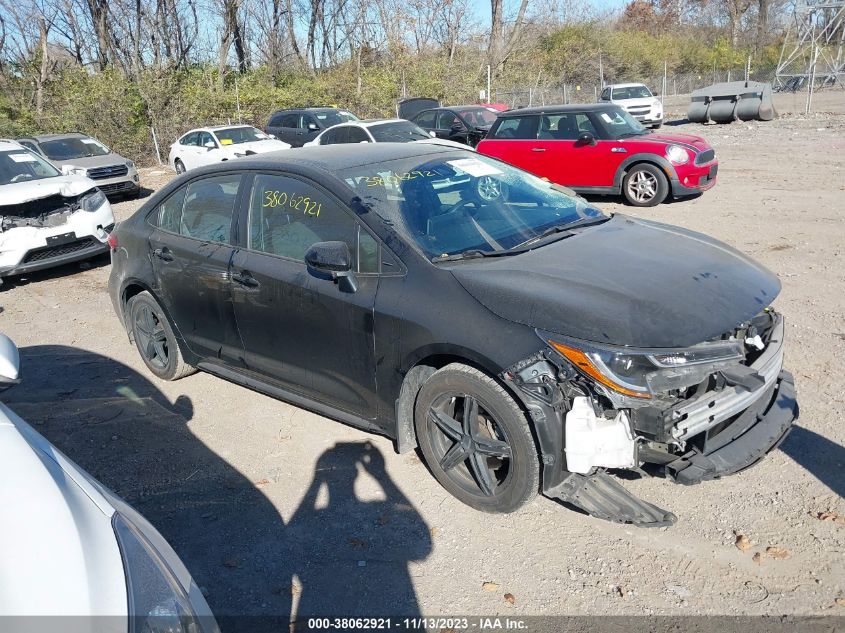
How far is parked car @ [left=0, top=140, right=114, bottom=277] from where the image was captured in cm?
822

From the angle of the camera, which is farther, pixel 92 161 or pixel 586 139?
pixel 92 161

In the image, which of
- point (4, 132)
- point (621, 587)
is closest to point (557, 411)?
point (621, 587)

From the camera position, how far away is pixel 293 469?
13.3 feet

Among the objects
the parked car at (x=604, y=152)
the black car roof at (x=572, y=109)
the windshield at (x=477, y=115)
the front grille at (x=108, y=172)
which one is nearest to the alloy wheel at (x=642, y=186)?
the parked car at (x=604, y=152)

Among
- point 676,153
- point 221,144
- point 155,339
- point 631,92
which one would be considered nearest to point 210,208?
point 155,339

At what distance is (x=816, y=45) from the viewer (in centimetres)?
2680

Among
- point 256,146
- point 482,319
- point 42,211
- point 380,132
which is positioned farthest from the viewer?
point 256,146

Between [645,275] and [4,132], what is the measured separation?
25777 mm

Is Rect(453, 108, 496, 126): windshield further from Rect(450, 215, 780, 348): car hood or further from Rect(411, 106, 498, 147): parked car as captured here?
Rect(450, 215, 780, 348): car hood

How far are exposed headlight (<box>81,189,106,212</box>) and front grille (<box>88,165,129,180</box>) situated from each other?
6681 millimetres

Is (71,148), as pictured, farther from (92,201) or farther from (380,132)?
(92,201)

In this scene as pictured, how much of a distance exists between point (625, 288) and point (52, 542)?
8.26 feet

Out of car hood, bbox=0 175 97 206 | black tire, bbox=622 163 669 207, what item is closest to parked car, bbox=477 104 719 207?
black tire, bbox=622 163 669 207

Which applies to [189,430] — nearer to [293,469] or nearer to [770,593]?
[293,469]
